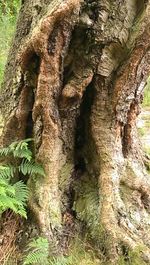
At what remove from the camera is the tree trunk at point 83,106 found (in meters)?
3.69

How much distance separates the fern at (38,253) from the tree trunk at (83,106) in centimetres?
24

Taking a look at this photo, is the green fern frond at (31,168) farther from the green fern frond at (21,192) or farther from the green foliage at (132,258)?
the green foliage at (132,258)

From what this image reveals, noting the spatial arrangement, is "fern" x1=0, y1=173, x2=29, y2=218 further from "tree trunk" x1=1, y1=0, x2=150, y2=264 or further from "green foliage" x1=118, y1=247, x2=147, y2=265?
"green foliage" x1=118, y1=247, x2=147, y2=265

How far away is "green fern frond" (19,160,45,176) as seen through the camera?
395cm

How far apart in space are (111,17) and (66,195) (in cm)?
165

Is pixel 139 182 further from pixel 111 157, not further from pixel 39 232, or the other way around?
pixel 39 232

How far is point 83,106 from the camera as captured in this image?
4.16m

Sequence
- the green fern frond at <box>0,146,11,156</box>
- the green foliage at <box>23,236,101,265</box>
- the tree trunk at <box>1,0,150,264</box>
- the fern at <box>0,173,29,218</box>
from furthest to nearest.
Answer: the green fern frond at <box>0,146,11,156</box> < the tree trunk at <box>1,0,150,264</box> < the green foliage at <box>23,236,101,265</box> < the fern at <box>0,173,29,218</box>

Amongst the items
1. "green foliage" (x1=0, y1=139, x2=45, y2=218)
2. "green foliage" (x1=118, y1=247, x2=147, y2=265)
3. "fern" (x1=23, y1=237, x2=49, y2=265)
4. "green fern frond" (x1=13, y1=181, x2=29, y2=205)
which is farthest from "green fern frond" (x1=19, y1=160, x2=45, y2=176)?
"green foliage" (x1=118, y1=247, x2=147, y2=265)

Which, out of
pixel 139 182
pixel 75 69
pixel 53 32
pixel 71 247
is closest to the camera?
pixel 53 32

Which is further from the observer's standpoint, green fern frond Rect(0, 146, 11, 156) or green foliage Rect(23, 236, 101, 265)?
green fern frond Rect(0, 146, 11, 156)

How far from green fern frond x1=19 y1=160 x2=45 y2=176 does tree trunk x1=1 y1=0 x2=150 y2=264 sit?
7 centimetres

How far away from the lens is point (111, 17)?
3734mm

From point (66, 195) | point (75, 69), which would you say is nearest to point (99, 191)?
point (66, 195)
